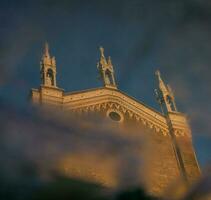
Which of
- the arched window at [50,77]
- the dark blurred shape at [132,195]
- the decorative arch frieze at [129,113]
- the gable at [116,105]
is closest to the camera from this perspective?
the dark blurred shape at [132,195]

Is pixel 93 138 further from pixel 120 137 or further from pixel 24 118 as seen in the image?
pixel 24 118

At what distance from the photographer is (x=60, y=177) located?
1491cm

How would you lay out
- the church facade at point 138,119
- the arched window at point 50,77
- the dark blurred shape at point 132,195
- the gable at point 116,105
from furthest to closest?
the arched window at point 50,77 < the gable at point 116,105 < the church facade at point 138,119 < the dark blurred shape at point 132,195

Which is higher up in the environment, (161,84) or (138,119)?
(161,84)

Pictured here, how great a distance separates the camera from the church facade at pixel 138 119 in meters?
18.8

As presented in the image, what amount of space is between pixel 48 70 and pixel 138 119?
533cm

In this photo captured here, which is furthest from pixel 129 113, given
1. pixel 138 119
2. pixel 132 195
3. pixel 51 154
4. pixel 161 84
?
pixel 132 195

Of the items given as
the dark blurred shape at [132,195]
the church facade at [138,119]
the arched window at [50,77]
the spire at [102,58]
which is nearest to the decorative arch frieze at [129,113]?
the church facade at [138,119]

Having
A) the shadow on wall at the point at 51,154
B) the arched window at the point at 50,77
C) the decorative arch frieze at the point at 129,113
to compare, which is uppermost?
the arched window at the point at 50,77

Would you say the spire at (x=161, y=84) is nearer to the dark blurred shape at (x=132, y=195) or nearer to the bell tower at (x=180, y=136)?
the bell tower at (x=180, y=136)

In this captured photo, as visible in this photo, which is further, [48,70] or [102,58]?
[102,58]

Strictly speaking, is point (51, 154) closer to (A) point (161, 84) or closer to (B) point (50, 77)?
(B) point (50, 77)

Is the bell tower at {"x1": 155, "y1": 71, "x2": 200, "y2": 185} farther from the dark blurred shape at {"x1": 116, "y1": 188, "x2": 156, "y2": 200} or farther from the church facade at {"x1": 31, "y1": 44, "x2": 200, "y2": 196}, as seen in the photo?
the dark blurred shape at {"x1": 116, "y1": 188, "x2": 156, "y2": 200}

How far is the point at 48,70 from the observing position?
20.8 metres
